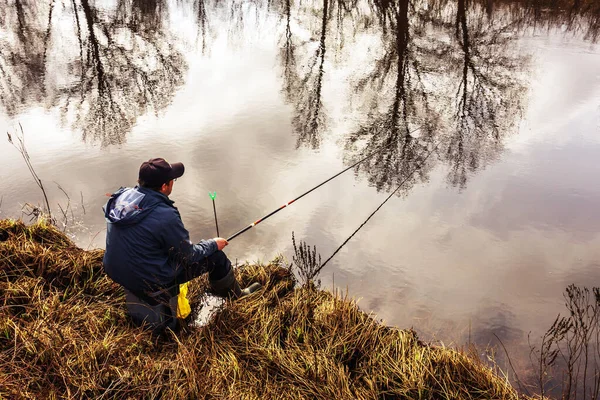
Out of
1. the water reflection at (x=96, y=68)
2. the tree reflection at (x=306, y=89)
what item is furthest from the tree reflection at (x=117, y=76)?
the tree reflection at (x=306, y=89)

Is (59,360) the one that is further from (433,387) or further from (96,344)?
(433,387)

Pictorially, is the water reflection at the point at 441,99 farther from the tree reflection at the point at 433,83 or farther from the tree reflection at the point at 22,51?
the tree reflection at the point at 22,51

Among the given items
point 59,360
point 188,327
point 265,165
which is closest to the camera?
point 59,360

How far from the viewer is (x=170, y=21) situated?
14648 millimetres

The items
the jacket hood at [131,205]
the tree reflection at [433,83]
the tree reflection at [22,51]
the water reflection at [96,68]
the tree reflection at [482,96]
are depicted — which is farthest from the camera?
the tree reflection at [22,51]

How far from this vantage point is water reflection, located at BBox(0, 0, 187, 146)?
8.20 meters

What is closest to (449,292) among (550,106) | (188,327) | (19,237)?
(188,327)

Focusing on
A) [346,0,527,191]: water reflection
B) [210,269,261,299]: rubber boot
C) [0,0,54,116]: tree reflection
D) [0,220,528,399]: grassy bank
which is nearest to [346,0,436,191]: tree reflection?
[346,0,527,191]: water reflection

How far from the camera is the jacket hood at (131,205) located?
10.1 ft

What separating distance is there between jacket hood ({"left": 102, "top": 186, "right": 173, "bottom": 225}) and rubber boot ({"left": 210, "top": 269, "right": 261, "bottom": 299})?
3.18 feet

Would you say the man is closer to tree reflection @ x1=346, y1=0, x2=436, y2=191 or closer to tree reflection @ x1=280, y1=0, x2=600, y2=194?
tree reflection @ x1=346, y1=0, x2=436, y2=191

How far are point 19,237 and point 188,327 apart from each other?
217 centimetres

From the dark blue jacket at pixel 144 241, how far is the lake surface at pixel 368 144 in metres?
1.64

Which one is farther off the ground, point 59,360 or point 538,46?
point 538,46
